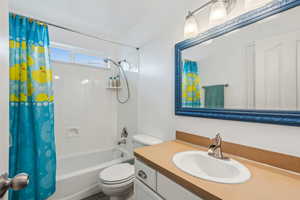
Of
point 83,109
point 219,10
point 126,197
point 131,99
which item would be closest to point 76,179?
point 126,197

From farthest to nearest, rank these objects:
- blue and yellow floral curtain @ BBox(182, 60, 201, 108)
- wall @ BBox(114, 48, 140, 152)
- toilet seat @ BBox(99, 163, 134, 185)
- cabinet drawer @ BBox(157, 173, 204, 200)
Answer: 1. wall @ BBox(114, 48, 140, 152)
2. toilet seat @ BBox(99, 163, 134, 185)
3. blue and yellow floral curtain @ BBox(182, 60, 201, 108)
4. cabinet drawer @ BBox(157, 173, 204, 200)

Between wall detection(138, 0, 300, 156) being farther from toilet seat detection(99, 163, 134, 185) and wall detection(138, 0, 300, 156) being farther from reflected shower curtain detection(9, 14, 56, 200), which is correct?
reflected shower curtain detection(9, 14, 56, 200)

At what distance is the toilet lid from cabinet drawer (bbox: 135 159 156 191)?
0.47 meters

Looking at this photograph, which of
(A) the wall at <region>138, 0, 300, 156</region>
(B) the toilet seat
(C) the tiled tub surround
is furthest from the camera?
(B) the toilet seat

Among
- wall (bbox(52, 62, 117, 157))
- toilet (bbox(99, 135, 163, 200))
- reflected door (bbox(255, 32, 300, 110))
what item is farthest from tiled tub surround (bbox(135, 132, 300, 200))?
wall (bbox(52, 62, 117, 157))

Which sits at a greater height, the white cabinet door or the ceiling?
the ceiling

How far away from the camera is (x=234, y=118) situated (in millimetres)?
957

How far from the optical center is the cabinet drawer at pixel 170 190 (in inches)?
26.5

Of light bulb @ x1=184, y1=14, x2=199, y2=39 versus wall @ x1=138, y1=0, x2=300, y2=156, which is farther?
light bulb @ x1=184, y1=14, x2=199, y2=39

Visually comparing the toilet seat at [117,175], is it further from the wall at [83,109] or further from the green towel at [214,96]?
the green towel at [214,96]

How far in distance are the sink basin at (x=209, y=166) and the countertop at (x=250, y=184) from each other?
41 millimetres

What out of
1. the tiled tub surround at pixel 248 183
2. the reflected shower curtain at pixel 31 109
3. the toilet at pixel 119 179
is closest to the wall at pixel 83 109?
the reflected shower curtain at pixel 31 109

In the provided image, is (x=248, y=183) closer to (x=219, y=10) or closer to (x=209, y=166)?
(x=209, y=166)

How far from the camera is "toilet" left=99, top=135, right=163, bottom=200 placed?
1337 millimetres
